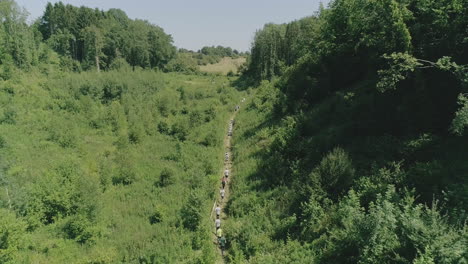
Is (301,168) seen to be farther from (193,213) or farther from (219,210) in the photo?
(193,213)

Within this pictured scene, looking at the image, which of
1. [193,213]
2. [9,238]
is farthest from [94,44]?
[193,213]

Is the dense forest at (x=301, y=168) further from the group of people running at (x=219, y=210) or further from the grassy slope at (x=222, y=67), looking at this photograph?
the grassy slope at (x=222, y=67)

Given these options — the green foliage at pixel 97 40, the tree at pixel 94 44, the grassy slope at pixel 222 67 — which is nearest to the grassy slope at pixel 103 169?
the tree at pixel 94 44

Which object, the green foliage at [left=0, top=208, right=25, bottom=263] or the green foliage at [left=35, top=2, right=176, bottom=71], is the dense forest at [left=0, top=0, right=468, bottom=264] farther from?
the green foliage at [left=35, top=2, right=176, bottom=71]

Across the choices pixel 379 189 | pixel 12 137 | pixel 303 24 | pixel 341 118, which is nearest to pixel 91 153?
pixel 12 137

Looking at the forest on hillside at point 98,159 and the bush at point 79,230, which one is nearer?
the forest on hillside at point 98,159
